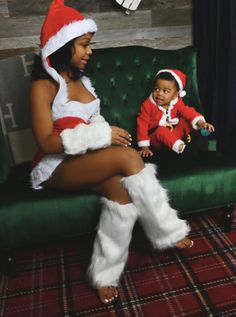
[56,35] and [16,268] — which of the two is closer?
[56,35]

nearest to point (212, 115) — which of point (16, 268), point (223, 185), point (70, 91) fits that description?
point (223, 185)

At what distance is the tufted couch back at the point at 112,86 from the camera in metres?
2.01

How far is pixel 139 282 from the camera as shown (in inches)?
60.9

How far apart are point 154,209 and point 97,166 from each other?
299 mm

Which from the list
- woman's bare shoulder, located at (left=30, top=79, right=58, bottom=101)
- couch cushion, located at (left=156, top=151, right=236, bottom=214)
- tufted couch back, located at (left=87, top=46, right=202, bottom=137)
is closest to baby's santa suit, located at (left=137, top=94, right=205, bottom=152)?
tufted couch back, located at (left=87, top=46, right=202, bottom=137)

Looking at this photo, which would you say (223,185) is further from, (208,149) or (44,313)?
(44,313)

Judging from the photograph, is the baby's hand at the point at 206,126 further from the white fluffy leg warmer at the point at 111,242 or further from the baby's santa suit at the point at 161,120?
the white fluffy leg warmer at the point at 111,242

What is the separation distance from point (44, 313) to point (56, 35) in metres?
1.20

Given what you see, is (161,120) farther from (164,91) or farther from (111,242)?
(111,242)

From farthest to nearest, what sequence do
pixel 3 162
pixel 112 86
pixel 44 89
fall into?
pixel 112 86, pixel 3 162, pixel 44 89

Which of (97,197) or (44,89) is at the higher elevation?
(44,89)

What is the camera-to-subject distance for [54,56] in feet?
4.92

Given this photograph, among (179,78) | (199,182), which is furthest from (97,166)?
(179,78)

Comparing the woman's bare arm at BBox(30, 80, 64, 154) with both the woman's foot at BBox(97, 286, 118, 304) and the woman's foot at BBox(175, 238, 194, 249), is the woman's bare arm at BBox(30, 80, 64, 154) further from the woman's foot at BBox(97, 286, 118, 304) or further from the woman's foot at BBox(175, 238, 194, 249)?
the woman's foot at BBox(175, 238, 194, 249)
